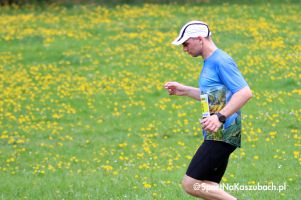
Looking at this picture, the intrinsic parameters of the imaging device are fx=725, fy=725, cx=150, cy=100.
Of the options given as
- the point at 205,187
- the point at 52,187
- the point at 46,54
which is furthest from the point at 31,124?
the point at 205,187

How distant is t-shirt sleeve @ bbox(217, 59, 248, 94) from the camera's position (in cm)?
634

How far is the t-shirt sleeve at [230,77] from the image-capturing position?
20.8 ft

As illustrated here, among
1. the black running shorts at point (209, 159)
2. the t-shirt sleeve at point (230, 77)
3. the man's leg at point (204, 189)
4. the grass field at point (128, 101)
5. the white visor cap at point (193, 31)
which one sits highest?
the white visor cap at point (193, 31)

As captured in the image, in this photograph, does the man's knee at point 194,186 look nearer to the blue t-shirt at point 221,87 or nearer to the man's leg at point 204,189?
the man's leg at point 204,189

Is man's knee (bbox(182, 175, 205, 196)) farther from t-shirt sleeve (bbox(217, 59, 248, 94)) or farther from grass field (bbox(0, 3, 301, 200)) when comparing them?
grass field (bbox(0, 3, 301, 200))

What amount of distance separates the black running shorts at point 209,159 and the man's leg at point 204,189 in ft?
0.16

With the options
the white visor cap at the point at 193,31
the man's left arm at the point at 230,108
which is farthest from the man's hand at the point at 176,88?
the man's left arm at the point at 230,108

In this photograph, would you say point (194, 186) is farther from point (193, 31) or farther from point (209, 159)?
point (193, 31)

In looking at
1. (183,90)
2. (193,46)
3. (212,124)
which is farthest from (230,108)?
(183,90)

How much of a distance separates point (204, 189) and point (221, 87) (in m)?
0.94

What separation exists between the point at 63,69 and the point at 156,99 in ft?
11.8

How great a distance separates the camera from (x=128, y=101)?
14758 millimetres

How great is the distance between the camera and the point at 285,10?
76.8 ft

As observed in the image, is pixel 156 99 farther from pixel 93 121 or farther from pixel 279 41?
pixel 279 41
